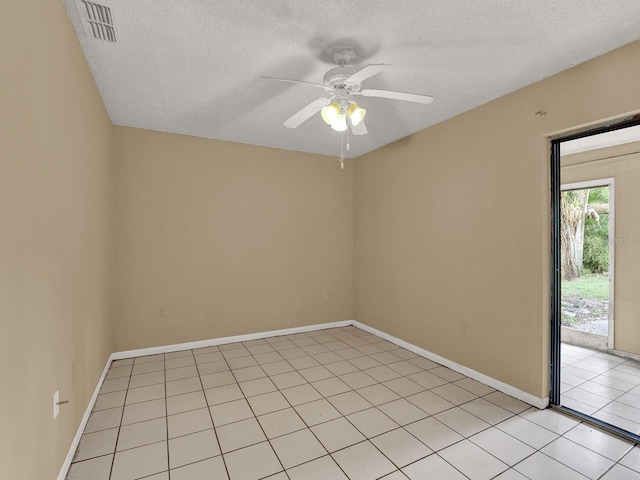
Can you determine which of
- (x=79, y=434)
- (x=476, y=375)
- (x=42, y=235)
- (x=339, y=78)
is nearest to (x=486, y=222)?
(x=476, y=375)

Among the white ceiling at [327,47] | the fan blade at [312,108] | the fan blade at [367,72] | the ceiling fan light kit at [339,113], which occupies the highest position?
the white ceiling at [327,47]

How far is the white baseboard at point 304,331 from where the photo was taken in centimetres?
219

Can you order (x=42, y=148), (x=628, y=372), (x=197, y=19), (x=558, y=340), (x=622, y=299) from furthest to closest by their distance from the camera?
(x=628, y=372)
(x=622, y=299)
(x=558, y=340)
(x=197, y=19)
(x=42, y=148)

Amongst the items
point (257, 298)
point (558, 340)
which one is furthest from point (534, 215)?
point (257, 298)

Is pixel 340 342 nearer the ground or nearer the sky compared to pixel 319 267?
nearer the ground

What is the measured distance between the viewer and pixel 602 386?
2725 millimetres

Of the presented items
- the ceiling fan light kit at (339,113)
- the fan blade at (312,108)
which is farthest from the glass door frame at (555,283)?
the fan blade at (312,108)

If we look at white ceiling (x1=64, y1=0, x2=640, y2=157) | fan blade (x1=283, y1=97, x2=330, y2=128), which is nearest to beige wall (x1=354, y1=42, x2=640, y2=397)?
white ceiling (x1=64, y1=0, x2=640, y2=157)

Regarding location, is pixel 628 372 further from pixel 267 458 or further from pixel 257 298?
pixel 257 298

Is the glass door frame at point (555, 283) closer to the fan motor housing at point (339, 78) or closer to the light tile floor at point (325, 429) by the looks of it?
the light tile floor at point (325, 429)

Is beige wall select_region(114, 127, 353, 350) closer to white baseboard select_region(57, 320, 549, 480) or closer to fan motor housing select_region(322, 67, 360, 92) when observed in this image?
white baseboard select_region(57, 320, 549, 480)

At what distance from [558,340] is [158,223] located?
160 inches

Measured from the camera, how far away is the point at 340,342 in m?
4.01

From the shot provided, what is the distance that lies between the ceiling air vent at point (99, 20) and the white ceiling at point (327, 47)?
4 centimetres
